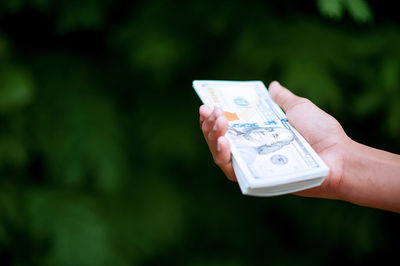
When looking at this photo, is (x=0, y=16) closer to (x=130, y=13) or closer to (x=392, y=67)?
(x=130, y=13)

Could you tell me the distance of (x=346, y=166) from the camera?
1.16 m

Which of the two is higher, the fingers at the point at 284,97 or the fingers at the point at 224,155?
the fingers at the point at 284,97

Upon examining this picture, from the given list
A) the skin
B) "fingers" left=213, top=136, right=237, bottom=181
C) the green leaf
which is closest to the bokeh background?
the green leaf

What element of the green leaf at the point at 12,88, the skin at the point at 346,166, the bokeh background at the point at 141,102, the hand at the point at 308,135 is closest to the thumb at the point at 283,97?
the hand at the point at 308,135

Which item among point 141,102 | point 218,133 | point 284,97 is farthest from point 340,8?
point 141,102

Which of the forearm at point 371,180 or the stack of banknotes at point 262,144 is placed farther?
the forearm at point 371,180

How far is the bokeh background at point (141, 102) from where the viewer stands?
164 cm

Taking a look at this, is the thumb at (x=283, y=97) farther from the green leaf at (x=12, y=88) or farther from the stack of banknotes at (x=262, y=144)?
the green leaf at (x=12, y=88)

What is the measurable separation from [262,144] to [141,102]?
92cm

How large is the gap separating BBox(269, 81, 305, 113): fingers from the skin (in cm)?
11

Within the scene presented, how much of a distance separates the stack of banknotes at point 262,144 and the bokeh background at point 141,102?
31 cm

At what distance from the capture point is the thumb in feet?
4.32

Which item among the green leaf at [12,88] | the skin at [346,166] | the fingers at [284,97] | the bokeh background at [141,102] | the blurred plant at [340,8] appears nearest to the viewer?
the blurred plant at [340,8]

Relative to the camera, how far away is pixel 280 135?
1.22 metres
